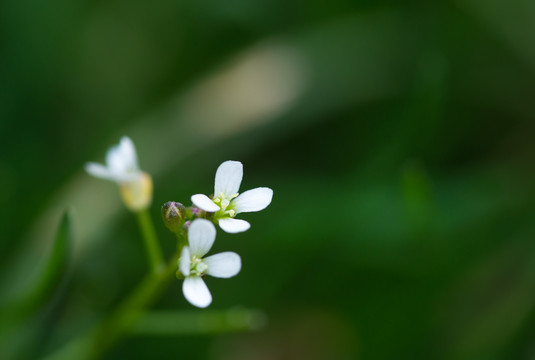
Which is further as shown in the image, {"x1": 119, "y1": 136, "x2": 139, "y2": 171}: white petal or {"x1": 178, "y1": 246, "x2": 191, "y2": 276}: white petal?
{"x1": 119, "y1": 136, "x2": 139, "y2": 171}: white petal

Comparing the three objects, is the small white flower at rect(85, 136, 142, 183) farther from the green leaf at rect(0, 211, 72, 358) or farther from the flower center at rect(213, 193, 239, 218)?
the flower center at rect(213, 193, 239, 218)

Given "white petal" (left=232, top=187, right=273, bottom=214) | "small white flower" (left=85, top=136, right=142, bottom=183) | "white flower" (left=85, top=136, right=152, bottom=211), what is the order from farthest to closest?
"white flower" (left=85, top=136, right=152, bottom=211) → "small white flower" (left=85, top=136, right=142, bottom=183) → "white petal" (left=232, top=187, right=273, bottom=214)

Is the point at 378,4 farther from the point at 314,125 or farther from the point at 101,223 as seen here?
the point at 101,223

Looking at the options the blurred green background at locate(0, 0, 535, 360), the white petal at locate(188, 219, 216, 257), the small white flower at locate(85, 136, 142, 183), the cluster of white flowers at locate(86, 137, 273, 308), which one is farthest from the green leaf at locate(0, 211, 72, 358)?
the white petal at locate(188, 219, 216, 257)

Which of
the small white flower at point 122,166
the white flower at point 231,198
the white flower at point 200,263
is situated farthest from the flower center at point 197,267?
the small white flower at point 122,166

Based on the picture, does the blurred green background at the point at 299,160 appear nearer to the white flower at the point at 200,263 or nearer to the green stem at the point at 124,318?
the green stem at the point at 124,318

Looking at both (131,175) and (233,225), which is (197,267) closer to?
(233,225)
